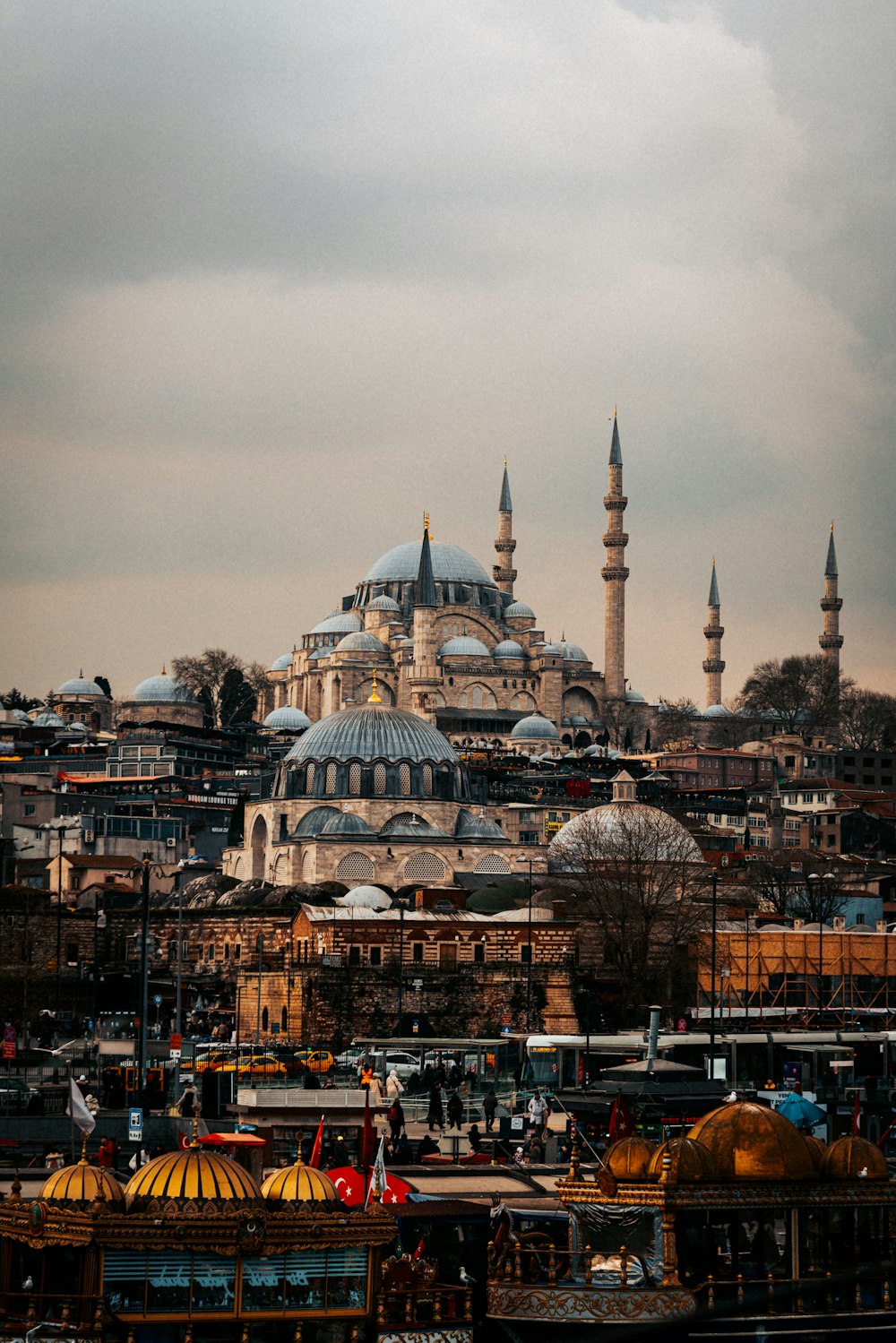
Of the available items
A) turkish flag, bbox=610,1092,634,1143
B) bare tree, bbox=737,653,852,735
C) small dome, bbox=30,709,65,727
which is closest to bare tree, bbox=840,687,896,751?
bare tree, bbox=737,653,852,735

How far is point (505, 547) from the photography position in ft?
365

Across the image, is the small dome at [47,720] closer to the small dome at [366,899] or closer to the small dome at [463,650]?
the small dome at [463,650]

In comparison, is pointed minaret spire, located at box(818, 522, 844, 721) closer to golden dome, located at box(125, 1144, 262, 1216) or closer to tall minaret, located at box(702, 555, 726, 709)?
tall minaret, located at box(702, 555, 726, 709)

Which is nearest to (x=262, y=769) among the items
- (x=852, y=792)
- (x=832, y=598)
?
(x=852, y=792)

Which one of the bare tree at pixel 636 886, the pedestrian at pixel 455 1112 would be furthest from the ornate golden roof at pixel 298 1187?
the bare tree at pixel 636 886

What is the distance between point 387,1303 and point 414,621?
78.8 metres

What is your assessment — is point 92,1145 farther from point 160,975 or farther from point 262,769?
point 262,769

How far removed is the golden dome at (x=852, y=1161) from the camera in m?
13.1

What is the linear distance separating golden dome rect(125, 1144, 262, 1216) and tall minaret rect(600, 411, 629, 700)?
85.3 metres

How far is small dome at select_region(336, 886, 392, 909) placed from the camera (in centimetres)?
5003

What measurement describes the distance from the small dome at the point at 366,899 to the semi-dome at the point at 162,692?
1828 inches

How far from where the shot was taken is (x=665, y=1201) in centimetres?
A: 1258

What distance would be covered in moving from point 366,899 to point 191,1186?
38777 mm

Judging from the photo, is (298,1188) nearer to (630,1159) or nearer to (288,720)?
(630,1159)
